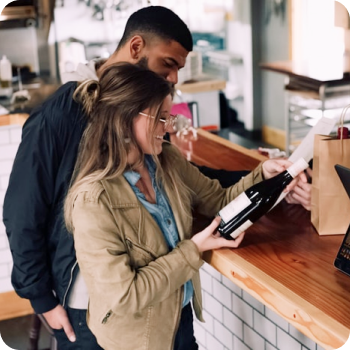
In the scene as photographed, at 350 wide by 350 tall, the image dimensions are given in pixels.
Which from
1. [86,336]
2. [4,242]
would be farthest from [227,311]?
[4,242]

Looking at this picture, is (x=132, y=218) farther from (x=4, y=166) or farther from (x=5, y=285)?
(x=5, y=285)

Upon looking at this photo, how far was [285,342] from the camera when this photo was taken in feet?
7.29

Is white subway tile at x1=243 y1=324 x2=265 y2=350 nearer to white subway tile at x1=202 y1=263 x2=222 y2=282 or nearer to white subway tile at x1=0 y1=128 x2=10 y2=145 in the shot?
white subway tile at x1=202 y1=263 x2=222 y2=282

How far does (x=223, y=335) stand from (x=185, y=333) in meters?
0.63

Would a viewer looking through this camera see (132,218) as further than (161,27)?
No

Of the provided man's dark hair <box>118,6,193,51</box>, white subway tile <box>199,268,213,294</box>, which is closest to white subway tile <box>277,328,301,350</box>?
white subway tile <box>199,268,213,294</box>

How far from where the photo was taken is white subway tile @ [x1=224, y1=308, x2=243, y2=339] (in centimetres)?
253

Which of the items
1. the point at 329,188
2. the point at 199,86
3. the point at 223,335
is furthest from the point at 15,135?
the point at 329,188

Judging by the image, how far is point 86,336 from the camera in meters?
2.07

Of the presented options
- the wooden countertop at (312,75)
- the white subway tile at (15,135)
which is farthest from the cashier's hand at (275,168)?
the wooden countertop at (312,75)

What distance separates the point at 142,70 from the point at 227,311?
1.12m

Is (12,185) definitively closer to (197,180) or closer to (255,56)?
(197,180)

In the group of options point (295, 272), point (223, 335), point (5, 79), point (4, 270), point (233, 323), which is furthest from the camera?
point (5, 79)

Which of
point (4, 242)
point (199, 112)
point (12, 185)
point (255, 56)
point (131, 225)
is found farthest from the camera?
point (255, 56)
